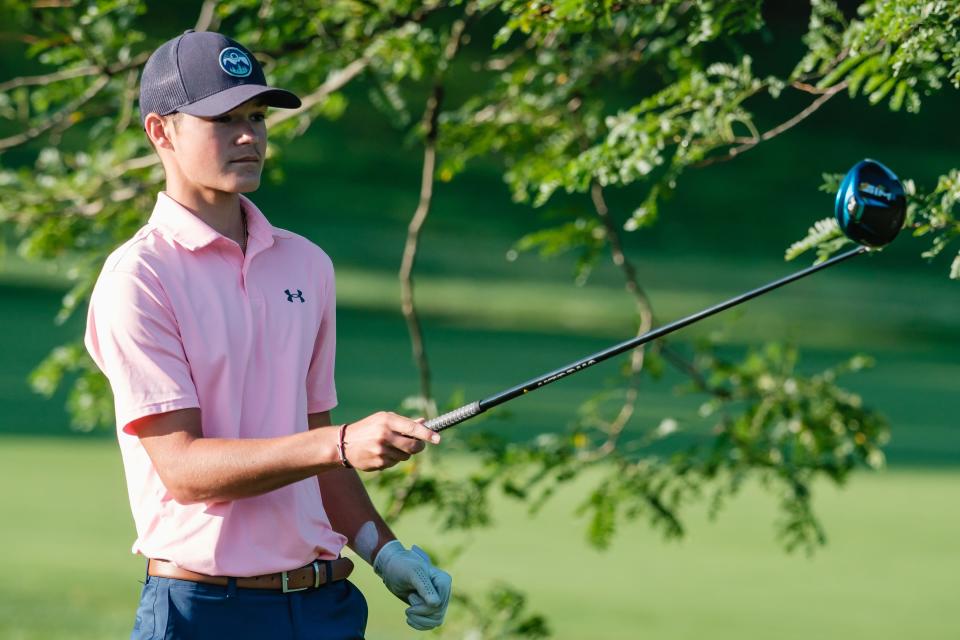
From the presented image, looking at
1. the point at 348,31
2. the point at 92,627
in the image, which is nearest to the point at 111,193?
the point at 348,31

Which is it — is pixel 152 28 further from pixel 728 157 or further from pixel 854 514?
pixel 728 157

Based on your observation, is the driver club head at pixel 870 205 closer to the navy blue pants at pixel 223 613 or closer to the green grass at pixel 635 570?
the navy blue pants at pixel 223 613

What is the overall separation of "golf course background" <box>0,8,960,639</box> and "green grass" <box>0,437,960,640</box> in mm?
16

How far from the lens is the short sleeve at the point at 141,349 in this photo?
2.41 metres

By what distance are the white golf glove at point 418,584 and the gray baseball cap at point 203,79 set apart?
0.79 meters

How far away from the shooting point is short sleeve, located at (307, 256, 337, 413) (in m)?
2.76

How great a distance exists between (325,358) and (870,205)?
97cm

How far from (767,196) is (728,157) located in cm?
1735

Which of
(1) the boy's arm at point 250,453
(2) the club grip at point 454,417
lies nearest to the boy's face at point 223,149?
(1) the boy's arm at point 250,453

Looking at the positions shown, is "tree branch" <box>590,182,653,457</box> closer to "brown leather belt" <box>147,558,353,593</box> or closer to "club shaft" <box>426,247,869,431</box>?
"club shaft" <box>426,247,869,431</box>

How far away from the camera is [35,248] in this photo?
16.3ft

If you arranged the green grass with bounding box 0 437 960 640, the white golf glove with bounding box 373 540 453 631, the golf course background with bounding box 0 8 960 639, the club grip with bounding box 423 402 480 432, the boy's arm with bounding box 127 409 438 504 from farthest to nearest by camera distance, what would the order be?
1. the golf course background with bounding box 0 8 960 639
2. the green grass with bounding box 0 437 960 640
3. the white golf glove with bounding box 373 540 453 631
4. the club grip with bounding box 423 402 480 432
5. the boy's arm with bounding box 127 409 438 504

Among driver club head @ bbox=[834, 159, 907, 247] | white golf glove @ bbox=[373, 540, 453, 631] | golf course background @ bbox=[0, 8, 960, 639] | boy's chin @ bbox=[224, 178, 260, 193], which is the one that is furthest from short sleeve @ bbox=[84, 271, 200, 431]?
golf course background @ bbox=[0, 8, 960, 639]

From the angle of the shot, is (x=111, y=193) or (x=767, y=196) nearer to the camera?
(x=111, y=193)
